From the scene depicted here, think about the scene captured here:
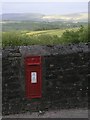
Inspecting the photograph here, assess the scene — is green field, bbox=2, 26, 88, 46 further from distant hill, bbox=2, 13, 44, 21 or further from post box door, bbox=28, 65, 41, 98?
post box door, bbox=28, 65, 41, 98

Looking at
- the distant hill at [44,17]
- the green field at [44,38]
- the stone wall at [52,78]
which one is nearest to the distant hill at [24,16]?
the distant hill at [44,17]

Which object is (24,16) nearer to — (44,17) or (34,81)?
(44,17)

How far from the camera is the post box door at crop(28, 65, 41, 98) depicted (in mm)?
8234

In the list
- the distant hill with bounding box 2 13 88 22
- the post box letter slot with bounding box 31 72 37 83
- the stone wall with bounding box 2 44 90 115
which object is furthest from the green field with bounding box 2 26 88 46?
the post box letter slot with bounding box 31 72 37 83

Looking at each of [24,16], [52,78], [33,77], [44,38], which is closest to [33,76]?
[33,77]

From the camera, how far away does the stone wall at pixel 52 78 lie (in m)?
8.20

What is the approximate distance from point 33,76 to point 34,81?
0.12 m

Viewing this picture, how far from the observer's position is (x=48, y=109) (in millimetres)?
8352

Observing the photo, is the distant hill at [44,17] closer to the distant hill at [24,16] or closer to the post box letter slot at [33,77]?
the distant hill at [24,16]

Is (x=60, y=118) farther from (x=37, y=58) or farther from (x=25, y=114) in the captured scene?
(x=37, y=58)

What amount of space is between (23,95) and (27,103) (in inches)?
7.9

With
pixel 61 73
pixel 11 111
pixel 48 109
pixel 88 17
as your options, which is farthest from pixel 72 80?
pixel 88 17

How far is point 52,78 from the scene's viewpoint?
8.35 metres

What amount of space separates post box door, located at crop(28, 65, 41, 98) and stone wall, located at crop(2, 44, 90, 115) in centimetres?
12
